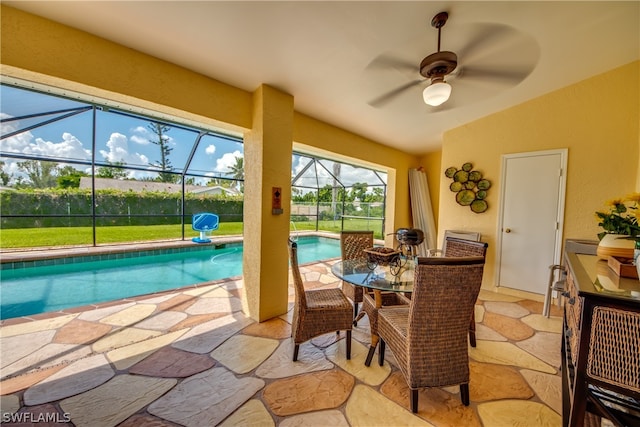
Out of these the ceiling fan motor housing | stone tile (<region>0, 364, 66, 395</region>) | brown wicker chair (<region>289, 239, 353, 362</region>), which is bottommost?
stone tile (<region>0, 364, 66, 395</region>)

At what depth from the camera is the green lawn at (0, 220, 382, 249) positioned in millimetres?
5492

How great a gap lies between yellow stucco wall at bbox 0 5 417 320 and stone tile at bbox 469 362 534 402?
196cm

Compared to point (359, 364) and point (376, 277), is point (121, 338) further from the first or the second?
point (376, 277)

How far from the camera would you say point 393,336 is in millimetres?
1704

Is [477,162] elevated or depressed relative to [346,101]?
depressed

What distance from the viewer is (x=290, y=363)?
78.2 inches

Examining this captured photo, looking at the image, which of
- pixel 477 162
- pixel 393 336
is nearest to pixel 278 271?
pixel 393 336

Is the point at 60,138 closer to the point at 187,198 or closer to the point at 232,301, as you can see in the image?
the point at 187,198

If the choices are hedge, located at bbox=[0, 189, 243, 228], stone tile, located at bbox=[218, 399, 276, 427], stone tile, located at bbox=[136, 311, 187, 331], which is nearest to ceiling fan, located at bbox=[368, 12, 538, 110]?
stone tile, located at bbox=[218, 399, 276, 427]

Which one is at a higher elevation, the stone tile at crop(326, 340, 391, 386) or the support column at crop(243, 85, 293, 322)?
the support column at crop(243, 85, 293, 322)

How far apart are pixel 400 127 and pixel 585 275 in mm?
3201

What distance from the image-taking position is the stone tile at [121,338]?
83.1 inches

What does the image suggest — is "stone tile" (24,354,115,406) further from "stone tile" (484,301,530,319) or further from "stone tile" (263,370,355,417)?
"stone tile" (484,301,530,319)

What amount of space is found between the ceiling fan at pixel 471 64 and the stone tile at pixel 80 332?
12.1 feet
